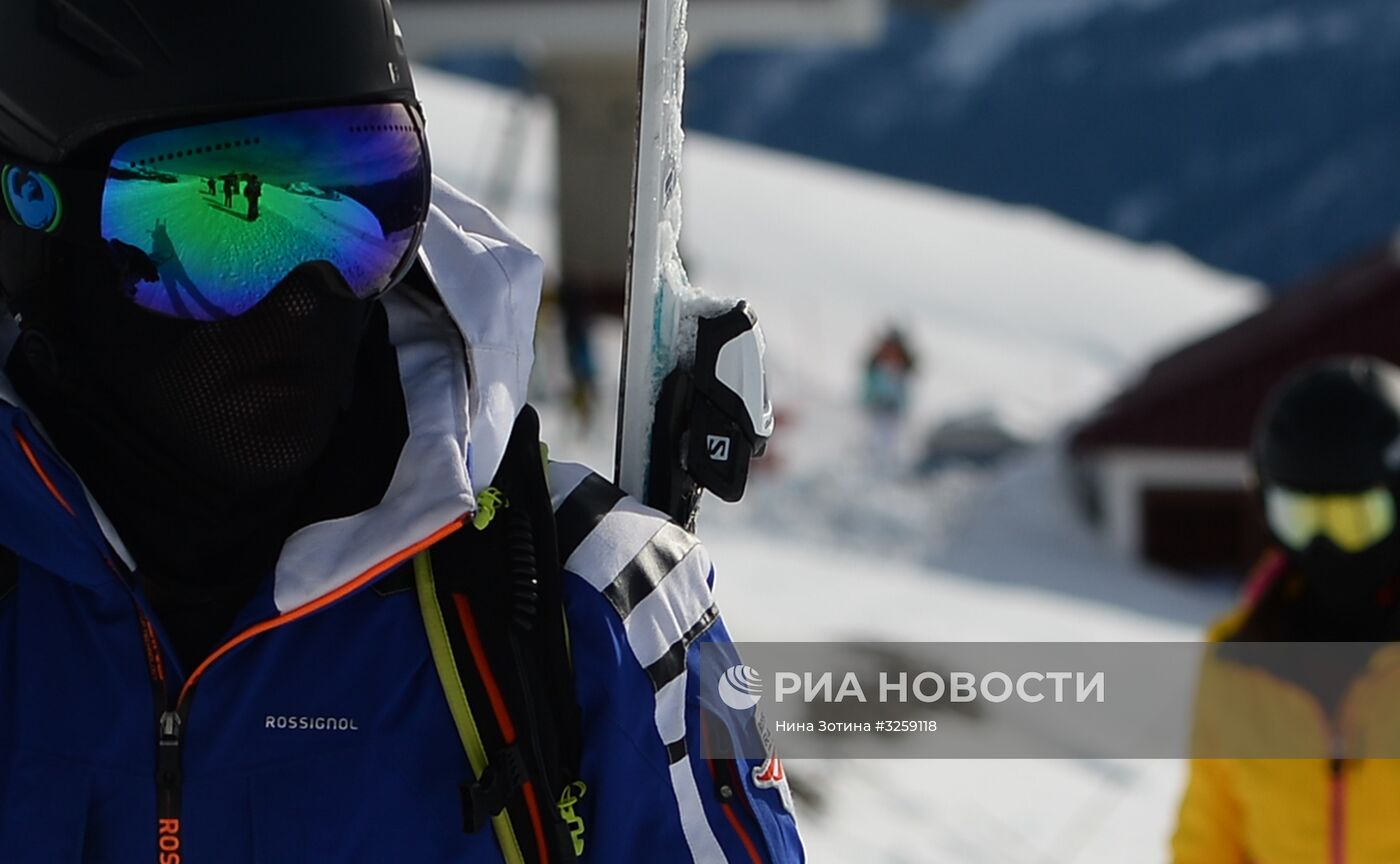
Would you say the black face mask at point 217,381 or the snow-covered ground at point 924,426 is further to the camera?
the snow-covered ground at point 924,426

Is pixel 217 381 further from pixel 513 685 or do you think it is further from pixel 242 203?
pixel 513 685

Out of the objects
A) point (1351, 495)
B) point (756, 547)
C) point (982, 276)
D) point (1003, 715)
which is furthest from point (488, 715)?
point (982, 276)

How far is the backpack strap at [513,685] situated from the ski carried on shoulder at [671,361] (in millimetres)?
238

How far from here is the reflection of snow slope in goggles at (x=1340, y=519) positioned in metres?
3.26

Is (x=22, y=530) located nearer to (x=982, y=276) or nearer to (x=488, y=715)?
(x=488, y=715)

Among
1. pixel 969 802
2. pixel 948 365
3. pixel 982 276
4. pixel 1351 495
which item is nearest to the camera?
pixel 1351 495

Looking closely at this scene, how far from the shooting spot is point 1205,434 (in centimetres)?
1722

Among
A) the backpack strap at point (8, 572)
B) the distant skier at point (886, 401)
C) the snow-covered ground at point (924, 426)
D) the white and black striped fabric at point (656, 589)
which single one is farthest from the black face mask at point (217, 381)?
the distant skier at point (886, 401)

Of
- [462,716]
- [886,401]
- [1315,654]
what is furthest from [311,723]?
[886,401]

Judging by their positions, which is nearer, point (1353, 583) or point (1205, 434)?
point (1353, 583)

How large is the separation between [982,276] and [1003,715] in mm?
34977

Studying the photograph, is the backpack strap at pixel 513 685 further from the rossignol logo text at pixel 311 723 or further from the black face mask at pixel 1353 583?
the black face mask at pixel 1353 583

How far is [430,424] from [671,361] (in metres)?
0.29

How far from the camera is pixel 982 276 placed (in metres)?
42.4
